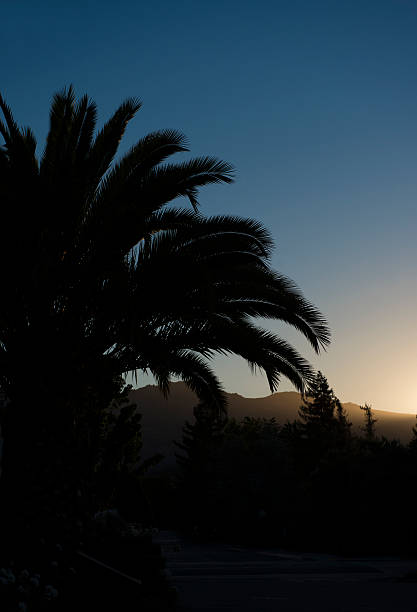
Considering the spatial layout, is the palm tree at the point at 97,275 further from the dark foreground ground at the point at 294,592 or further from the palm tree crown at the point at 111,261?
the dark foreground ground at the point at 294,592

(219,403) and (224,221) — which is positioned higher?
(224,221)

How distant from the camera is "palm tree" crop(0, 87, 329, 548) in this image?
922 centimetres

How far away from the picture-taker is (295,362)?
38.0 feet

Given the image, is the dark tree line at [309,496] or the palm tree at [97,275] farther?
the dark tree line at [309,496]

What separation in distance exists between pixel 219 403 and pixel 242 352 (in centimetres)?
273

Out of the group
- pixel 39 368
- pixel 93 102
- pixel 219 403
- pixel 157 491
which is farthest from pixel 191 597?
pixel 157 491

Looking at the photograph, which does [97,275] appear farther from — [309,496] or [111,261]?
[309,496]

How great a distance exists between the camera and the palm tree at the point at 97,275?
9.22m

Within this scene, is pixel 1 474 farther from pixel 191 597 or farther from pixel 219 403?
pixel 219 403

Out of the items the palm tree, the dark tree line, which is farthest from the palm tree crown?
the dark tree line

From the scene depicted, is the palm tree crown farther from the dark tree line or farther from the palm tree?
the dark tree line

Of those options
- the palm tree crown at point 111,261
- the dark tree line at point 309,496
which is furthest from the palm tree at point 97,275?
the dark tree line at point 309,496

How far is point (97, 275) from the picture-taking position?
31.1 ft

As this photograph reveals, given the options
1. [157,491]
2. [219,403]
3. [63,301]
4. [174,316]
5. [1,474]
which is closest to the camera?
[1,474]
